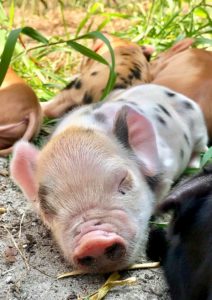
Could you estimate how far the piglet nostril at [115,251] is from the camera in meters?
2.00

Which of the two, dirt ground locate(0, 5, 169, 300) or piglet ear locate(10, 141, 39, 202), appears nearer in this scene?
dirt ground locate(0, 5, 169, 300)

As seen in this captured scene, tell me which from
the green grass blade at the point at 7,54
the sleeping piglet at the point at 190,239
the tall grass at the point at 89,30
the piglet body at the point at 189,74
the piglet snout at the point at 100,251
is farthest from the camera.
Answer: the tall grass at the point at 89,30

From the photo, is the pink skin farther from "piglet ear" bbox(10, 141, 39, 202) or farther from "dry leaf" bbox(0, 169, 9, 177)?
"dry leaf" bbox(0, 169, 9, 177)

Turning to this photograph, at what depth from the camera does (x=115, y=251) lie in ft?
6.64

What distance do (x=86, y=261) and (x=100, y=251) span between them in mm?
74

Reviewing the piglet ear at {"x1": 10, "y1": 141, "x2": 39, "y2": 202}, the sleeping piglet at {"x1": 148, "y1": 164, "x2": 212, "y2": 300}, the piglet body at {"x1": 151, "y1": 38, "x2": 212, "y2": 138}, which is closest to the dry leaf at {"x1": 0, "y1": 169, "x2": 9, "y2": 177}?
the piglet ear at {"x1": 10, "y1": 141, "x2": 39, "y2": 202}

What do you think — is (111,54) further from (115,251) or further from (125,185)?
(115,251)

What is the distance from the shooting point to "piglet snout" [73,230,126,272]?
6.38 ft

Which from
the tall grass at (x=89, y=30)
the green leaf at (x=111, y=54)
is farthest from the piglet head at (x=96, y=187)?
the tall grass at (x=89, y=30)

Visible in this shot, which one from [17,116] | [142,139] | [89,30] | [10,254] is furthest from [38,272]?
[89,30]

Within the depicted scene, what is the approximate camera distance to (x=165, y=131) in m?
2.73

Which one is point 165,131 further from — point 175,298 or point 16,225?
point 175,298

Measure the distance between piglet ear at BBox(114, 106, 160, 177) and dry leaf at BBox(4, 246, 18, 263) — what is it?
51 centimetres

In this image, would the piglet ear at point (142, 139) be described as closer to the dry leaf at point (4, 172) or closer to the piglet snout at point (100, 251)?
the piglet snout at point (100, 251)
